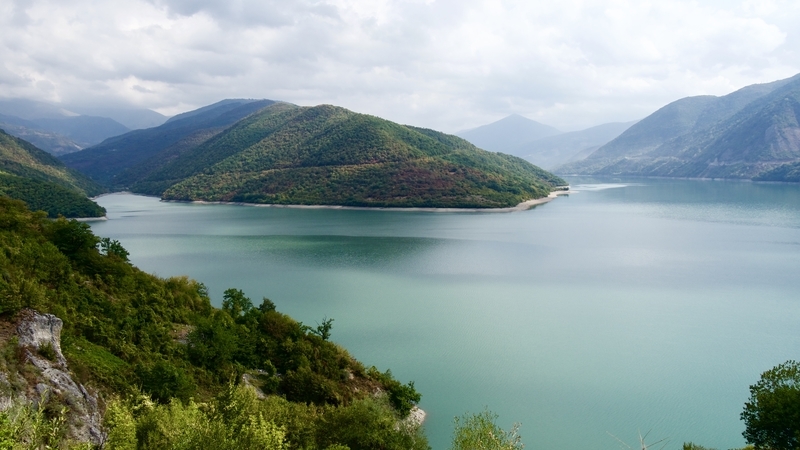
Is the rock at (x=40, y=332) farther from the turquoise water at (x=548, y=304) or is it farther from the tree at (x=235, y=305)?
the turquoise water at (x=548, y=304)

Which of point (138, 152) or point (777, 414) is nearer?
point (777, 414)

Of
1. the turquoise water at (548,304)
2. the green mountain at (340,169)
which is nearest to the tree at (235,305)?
the turquoise water at (548,304)

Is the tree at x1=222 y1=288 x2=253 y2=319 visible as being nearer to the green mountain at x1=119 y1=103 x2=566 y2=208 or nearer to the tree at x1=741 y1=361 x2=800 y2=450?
the tree at x1=741 y1=361 x2=800 y2=450

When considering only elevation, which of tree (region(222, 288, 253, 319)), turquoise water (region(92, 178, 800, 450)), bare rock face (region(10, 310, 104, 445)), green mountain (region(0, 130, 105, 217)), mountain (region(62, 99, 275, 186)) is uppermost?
mountain (region(62, 99, 275, 186))

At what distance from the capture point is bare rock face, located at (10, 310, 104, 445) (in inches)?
326

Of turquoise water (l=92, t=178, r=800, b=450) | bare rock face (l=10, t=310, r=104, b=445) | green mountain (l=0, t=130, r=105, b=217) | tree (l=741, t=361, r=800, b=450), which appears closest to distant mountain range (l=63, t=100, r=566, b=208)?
green mountain (l=0, t=130, r=105, b=217)

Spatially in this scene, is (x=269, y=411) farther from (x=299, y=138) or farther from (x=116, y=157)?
(x=116, y=157)

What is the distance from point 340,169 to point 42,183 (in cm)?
3965

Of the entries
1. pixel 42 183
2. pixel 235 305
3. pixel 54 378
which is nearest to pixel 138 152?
pixel 42 183

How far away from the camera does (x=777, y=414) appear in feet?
37.3

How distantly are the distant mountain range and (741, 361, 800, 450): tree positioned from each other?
59.6 meters

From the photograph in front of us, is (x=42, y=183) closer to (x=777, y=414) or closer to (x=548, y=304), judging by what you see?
(x=548, y=304)

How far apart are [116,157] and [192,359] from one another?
6531 inches

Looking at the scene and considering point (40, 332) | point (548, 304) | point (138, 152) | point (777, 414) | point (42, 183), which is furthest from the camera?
point (138, 152)
